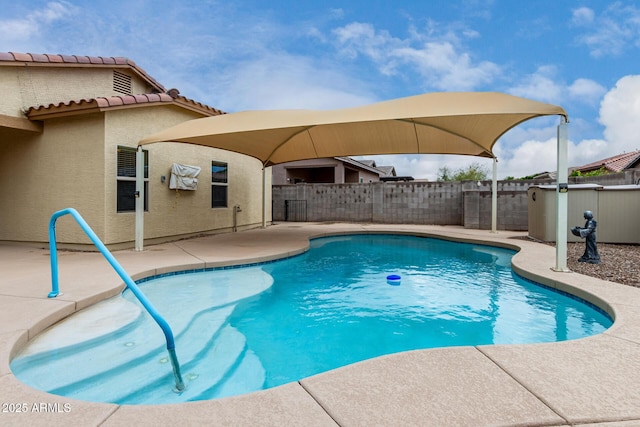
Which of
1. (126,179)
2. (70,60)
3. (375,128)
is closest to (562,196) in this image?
(375,128)

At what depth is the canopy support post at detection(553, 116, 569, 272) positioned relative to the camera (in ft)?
16.0

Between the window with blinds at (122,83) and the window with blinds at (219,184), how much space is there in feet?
9.39

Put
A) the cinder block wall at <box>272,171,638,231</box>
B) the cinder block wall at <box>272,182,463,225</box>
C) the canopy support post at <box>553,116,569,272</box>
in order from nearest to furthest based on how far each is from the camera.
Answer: the canopy support post at <box>553,116,569,272</box> < the cinder block wall at <box>272,171,638,231</box> < the cinder block wall at <box>272,182,463,225</box>

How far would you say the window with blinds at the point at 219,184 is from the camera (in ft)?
32.7

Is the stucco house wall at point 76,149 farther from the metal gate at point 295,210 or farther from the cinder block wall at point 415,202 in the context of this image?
the cinder block wall at point 415,202

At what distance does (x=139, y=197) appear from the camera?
268 inches

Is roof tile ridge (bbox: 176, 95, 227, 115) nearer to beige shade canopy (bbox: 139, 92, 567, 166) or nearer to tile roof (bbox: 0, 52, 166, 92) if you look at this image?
beige shade canopy (bbox: 139, 92, 567, 166)

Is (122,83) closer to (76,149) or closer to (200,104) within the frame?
(200,104)

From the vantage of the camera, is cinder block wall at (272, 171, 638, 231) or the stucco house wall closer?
the stucco house wall

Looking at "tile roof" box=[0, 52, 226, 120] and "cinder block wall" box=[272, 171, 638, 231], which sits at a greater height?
"tile roof" box=[0, 52, 226, 120]

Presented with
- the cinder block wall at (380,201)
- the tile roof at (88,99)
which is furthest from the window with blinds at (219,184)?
the cinder block wall at (380,201)

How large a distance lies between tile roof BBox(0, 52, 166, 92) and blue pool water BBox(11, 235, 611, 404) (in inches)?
222

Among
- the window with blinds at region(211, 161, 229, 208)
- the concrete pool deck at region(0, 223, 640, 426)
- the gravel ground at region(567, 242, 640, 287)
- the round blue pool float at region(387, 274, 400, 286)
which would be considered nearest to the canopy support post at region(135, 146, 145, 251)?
the window with blinds at region(211, 161, 229, 208)

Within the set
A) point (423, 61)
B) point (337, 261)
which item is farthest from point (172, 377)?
point (423, 61)
